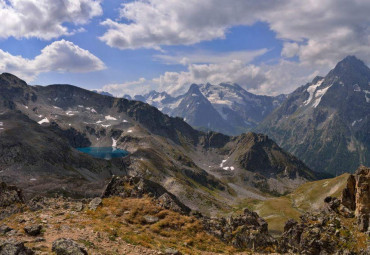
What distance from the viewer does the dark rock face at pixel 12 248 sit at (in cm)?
1641

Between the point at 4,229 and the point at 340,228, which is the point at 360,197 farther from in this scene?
the point at 4,229

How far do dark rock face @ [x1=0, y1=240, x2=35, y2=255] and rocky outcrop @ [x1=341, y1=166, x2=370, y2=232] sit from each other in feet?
165

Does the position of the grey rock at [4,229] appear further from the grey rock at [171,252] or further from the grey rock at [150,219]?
the grey rock at [150,219]

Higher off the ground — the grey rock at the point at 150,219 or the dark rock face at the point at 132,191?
the dark rock face at the point at 132,191

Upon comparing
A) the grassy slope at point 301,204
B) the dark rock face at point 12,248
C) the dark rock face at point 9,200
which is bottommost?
the grassy slope at point 301,204

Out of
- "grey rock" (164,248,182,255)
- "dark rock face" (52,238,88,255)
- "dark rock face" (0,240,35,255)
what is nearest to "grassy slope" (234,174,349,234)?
"grey rock" (164,248,182,255)

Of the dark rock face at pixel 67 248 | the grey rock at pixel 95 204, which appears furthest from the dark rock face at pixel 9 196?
the dark rock face at pixel 67 248

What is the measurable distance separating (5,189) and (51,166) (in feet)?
485

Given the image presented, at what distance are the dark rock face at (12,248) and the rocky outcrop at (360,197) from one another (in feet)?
165

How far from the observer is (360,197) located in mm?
49906

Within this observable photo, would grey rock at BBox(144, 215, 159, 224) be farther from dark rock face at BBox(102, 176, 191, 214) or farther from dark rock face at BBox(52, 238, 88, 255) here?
dark rock face at BBox(52, 238, 88, 255)

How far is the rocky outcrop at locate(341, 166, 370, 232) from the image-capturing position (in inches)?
1839

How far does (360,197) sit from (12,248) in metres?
55.1

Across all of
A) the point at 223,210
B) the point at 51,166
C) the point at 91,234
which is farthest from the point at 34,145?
the point at 91,234
